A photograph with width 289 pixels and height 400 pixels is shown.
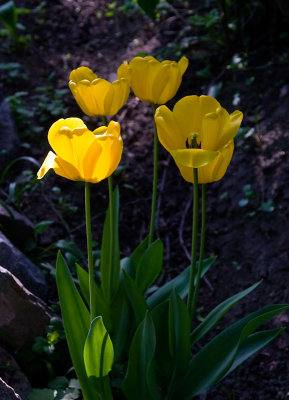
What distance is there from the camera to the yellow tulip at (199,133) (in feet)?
4.05

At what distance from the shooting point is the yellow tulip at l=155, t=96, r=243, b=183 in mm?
→ 1235

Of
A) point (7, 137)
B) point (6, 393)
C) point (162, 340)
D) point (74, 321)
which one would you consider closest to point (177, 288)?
point (162, 340)

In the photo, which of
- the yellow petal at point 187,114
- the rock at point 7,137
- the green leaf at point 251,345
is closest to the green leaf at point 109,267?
the green leaf at point 251,345

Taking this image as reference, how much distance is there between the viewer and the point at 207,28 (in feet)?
11.1

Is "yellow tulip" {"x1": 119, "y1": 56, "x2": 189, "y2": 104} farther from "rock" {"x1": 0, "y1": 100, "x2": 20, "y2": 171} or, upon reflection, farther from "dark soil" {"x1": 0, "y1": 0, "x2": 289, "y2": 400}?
"rock" {"x1": 0, "y1": 100, "x2": 20, "y2": 171}

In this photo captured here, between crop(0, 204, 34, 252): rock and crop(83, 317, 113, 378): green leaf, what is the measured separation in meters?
1.11

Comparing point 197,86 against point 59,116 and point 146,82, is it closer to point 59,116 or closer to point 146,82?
point 59,116

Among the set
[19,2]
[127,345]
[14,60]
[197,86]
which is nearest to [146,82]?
[127,345]

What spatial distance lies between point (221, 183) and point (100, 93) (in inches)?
55.7

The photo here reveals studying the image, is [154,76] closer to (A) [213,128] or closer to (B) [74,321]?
(A) [213,128]

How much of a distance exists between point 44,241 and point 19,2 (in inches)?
123

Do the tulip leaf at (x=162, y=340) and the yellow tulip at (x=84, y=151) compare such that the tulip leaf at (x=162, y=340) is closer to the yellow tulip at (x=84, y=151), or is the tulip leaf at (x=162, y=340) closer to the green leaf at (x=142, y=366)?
the green leaf at (x=142, y=366)

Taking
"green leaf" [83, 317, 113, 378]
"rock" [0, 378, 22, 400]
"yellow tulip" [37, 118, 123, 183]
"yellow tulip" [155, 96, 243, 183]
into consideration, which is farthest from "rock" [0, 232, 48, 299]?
"yellow tulip" [155, 96, 243, 183]

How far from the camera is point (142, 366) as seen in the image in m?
1.56
